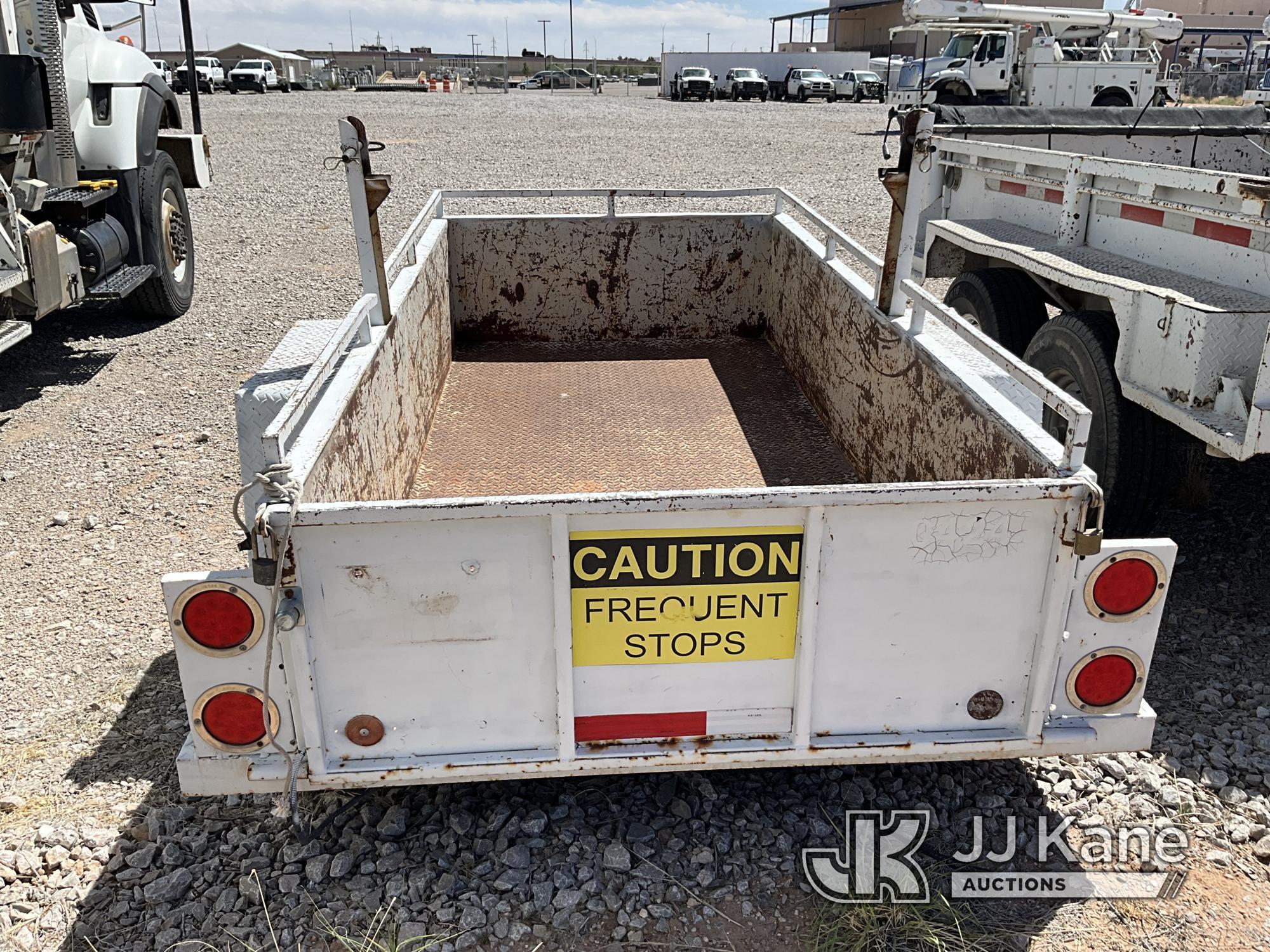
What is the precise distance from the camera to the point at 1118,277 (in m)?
3.87

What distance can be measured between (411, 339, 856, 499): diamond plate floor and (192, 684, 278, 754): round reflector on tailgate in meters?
1.43

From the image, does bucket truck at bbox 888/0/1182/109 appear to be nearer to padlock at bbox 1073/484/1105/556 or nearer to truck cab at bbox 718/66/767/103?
padlock at bbox 1073/484/1105/556

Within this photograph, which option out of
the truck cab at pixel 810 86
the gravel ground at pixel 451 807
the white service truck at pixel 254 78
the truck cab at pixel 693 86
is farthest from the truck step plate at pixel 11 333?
the white service truck at pixel 254 78

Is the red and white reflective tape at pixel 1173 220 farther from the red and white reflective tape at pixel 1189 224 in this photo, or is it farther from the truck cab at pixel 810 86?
the truck cab at pixel 810 86

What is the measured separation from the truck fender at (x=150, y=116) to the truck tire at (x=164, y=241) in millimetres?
82

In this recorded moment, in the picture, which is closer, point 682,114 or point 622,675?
point 622,675

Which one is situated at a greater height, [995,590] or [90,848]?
[995,590]

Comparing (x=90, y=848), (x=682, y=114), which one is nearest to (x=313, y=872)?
(x=90, y=848)

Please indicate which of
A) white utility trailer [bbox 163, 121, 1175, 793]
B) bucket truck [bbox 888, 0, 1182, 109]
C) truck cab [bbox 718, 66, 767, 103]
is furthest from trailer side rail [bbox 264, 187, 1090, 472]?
truck cab [bbox 718, 66, 767, 103]

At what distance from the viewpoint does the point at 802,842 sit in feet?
8.77

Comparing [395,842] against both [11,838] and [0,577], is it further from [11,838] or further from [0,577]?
[0,577]

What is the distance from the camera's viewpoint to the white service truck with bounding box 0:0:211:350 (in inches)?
221

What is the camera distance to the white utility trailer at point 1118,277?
3283 millimetres

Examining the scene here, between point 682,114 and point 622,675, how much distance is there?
29.2 meters
